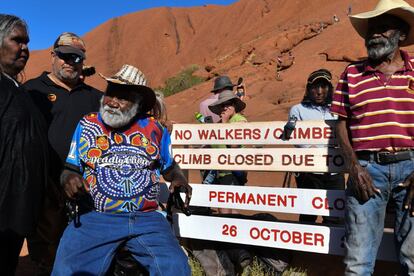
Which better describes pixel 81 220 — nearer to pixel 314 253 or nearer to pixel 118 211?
pixel 118 211

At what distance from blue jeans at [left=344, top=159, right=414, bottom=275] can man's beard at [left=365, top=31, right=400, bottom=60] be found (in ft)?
2.20

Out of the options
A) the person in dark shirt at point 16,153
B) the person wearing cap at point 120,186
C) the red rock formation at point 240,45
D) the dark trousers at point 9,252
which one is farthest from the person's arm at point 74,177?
the red rock formation at point 240,45

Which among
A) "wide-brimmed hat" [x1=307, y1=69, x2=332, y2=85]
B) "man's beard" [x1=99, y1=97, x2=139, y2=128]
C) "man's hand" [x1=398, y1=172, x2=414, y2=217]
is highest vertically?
"wide-brimmed hat" [x1=307, y1=69, x2=332, y2=85]

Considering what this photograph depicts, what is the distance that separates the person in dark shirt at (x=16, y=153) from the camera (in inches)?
107

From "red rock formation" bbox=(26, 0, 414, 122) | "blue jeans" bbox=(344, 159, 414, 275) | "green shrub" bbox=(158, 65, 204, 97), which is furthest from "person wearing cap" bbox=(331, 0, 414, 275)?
"green shrub" bbox=(158, 65, 204, 97)

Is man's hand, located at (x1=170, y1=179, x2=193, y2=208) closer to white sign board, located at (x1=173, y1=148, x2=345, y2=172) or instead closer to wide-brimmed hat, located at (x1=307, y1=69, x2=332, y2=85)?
white sign board, located at (x1=173, y1=148, x2=345, y2=172)

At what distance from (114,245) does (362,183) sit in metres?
1.58

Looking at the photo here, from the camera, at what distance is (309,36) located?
24828 mm

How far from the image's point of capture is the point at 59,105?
386cm

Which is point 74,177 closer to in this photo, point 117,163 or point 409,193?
point 117,163

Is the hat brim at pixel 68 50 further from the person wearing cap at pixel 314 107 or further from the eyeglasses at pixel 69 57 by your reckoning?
the person wearing cap at pixel 314 107

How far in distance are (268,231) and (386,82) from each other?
159 cm

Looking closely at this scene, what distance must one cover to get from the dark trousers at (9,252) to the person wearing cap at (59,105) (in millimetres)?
793

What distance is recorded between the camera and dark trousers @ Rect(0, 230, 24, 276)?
2.90 metres
